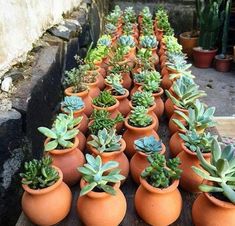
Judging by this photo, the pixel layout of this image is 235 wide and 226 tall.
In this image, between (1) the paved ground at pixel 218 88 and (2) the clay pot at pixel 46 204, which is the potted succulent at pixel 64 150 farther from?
(1) the paved ground at pixel 218 88

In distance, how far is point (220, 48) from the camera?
4.42 m

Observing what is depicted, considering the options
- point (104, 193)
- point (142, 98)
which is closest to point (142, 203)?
point (104, 193)

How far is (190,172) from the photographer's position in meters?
1.17

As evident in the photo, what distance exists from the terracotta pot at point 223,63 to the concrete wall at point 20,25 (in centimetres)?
266

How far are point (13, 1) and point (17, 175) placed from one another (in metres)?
0.84

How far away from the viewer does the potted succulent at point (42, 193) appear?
102 cm

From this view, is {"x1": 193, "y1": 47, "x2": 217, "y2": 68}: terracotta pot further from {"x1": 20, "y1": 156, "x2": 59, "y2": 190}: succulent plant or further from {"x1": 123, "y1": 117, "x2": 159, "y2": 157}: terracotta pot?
{"x1": 20, "y1": 156, "x2": 59, "y2": 190}: succulent plant

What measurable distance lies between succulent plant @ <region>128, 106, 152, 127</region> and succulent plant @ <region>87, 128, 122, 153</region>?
0.16 meters

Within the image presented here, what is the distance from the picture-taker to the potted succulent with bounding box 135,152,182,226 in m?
1.03

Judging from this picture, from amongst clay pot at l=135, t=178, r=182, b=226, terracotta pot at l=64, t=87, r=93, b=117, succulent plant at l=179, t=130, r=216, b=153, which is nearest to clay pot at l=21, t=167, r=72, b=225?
clay pot at l=135, t=178, r=182, b=226

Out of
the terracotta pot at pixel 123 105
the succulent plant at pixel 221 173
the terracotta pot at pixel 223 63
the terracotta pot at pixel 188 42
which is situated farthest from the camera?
the terracotta pot at pixel 188 42

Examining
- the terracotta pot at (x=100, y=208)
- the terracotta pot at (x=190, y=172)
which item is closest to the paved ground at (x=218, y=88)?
the terracotta pot at (x=190, y=172)

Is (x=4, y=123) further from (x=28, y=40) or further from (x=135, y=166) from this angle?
(x=28, y=40)

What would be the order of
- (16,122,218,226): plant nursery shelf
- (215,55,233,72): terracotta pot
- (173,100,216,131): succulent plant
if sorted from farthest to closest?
(215,55,233,72): terracotta pot
(173,100,216,131): succulent plant
(16,122,218,226): plant nursery shelf
